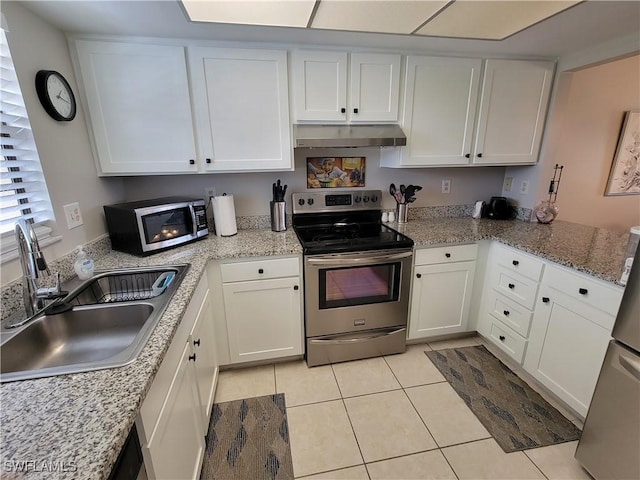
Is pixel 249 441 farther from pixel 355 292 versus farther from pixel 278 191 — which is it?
pixel 278 191

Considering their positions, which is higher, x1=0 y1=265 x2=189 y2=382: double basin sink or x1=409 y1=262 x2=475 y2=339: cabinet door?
→ x1=0 y1=265 x2=189 y2=382: double basin sink

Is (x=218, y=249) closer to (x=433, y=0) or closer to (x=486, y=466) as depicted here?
(x=433, y=0)

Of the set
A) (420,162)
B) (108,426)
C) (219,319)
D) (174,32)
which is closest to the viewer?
(108,426)

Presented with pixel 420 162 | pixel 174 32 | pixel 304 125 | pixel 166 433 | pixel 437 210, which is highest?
pixel 174 32

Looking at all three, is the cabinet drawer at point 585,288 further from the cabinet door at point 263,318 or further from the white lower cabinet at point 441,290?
the cabinet door at point 263,318

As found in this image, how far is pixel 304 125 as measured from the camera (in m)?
1.99

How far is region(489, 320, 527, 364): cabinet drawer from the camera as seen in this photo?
1953 millimetres

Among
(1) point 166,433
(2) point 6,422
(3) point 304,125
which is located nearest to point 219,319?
(1) point 166,433

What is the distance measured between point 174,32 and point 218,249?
4.05 feet

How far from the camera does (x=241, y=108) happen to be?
1.88m

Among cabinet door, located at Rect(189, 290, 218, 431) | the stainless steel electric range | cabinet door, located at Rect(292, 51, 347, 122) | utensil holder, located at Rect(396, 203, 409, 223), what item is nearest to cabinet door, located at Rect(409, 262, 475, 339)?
the stainless steel electric range

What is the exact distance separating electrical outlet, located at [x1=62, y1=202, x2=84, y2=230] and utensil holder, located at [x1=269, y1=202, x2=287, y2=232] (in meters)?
1.11

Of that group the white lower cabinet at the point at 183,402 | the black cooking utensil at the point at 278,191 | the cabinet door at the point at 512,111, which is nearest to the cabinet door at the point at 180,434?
the white lower cabinet at the point at 183,402

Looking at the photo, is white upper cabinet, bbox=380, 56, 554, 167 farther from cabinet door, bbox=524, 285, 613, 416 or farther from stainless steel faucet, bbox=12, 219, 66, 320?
stainless steel faucet, bbox=12, 219, 66, 320
